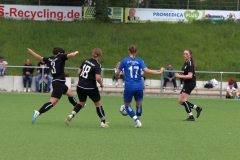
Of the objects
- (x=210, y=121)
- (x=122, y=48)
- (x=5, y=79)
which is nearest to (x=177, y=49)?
(x=122, y=48)

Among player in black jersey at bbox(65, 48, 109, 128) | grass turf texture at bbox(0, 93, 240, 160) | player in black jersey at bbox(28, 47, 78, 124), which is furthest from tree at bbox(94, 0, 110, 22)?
player in black jersey at bbox(65, 48, 109, 128)

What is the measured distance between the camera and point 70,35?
36.0 metres

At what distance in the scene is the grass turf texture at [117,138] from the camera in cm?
822

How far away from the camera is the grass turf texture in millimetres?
8219

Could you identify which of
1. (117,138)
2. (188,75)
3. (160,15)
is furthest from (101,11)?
(117,138)

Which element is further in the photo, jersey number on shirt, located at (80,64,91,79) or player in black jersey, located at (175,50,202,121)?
player in black jersey, located at (175,50,202,121)

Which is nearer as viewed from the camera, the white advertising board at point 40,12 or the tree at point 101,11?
the white advertising board at point 40,12

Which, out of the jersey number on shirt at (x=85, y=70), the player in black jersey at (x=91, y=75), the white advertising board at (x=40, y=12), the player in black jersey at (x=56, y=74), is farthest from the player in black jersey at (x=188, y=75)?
the white advertising board at (x=40, y=12)

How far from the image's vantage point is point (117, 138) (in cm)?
1000

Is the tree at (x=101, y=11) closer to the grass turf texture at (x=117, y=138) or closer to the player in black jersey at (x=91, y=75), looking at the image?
the grass turf texture at (x=117, y=138)

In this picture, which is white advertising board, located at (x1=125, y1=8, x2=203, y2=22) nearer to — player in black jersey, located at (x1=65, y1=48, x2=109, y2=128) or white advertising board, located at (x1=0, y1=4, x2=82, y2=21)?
white advertising board, located at (x1=0, y1=4, x2=82, y2=21)

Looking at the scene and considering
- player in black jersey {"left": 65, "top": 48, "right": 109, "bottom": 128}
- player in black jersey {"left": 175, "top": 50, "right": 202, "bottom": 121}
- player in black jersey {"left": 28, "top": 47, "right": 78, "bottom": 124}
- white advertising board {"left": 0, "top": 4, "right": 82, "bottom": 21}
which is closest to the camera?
player in black jersey {"left": 65, "top": 48, "right": 109, "bottom": 128}

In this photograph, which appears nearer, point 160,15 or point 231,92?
point 231,92

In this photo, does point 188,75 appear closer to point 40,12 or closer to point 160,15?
point 160,15
